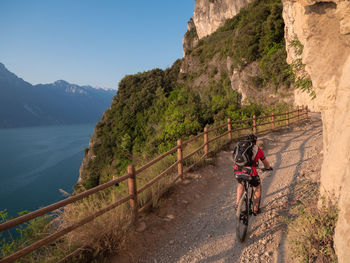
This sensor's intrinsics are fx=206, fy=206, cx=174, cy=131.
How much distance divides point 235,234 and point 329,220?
1428 millimetres

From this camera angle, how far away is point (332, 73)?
11.0 ft

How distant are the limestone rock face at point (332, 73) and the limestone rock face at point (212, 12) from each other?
4682cm

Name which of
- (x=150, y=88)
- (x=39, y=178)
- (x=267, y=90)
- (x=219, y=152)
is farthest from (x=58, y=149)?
(x=219, y=152)

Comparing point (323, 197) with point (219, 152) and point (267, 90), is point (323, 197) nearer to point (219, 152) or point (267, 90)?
point (219, 152)

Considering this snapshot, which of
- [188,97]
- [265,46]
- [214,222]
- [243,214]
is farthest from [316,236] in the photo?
[188,97]

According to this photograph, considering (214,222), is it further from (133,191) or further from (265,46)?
(265,46)

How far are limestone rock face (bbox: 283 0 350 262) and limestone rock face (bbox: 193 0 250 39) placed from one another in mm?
46818

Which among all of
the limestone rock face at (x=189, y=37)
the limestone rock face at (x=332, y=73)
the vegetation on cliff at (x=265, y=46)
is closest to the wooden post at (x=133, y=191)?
the limestone rock face at (x=332, y=73)

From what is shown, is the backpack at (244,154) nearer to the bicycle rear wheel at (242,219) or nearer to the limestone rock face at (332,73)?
the bicycle rear wheel at (242,219)

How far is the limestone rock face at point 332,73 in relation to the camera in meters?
2.65

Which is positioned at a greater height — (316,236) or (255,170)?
(255,170)

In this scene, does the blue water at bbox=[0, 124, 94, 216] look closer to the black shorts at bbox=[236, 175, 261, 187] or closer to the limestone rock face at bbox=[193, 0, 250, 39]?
the black shorts at bbox=[236, 175, 261, 187]

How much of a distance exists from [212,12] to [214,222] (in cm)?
5632

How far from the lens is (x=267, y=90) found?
23.1 metres
